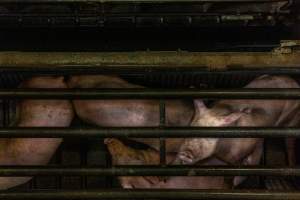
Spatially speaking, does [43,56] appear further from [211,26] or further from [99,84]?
[211,26]

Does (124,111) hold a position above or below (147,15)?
below

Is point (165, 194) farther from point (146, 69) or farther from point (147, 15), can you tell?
point (147, 15)

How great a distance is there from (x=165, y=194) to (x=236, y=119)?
0.85 feet

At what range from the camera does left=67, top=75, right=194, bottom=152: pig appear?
4.29ft

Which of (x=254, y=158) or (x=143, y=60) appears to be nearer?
(x=143, y=60)

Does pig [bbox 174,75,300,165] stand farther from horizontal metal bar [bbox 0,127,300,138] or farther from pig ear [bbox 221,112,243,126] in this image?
horizontal metal bar [bbox 0,127,300,138]

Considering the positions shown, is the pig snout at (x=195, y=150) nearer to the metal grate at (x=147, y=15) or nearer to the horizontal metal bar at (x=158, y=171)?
the horizontal metal bar at (x=158, y=171)

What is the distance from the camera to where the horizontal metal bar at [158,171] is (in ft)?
3.74

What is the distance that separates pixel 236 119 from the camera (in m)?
1.25

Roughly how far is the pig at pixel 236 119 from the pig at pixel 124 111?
6cm

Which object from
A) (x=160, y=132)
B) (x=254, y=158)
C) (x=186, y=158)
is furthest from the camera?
(x=254, y=158)

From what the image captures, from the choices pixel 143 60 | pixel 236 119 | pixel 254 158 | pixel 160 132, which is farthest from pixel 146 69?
pixel 254 158

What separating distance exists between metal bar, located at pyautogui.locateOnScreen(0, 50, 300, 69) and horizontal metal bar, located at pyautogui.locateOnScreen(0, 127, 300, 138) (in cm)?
15

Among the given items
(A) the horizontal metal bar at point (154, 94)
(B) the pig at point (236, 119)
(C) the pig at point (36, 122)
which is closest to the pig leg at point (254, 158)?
(B) the pig at point (236, 119)
